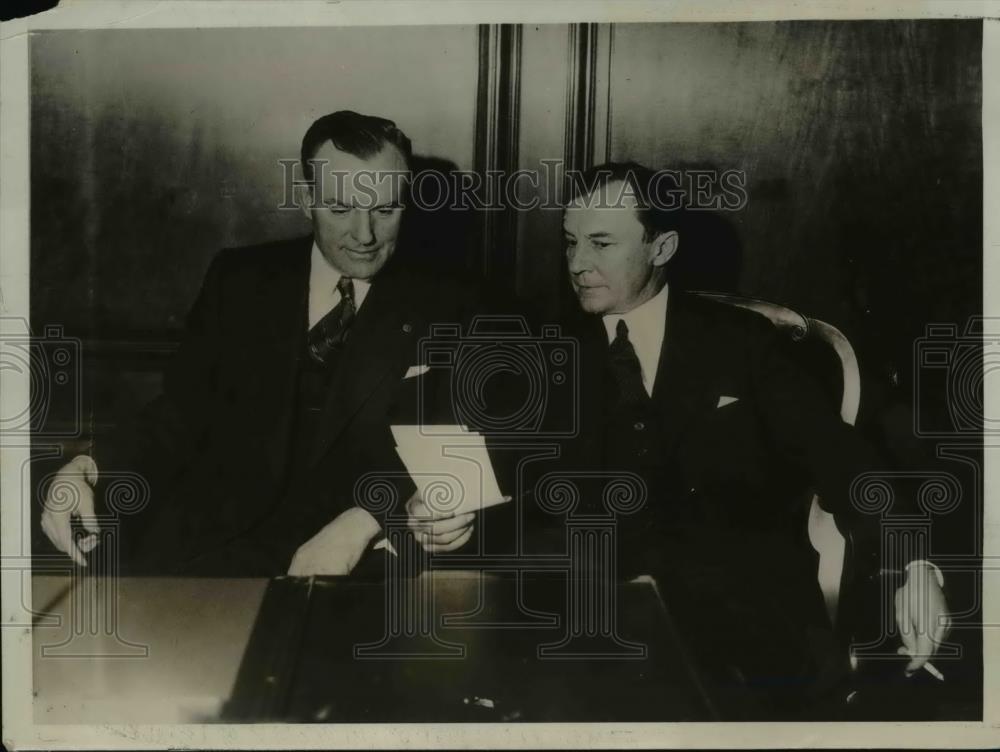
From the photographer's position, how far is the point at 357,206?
8.08ft

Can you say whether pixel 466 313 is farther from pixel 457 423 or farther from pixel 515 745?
pixel 515 745

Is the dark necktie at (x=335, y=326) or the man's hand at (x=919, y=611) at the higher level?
the dark necktie at (x=335, y=326)

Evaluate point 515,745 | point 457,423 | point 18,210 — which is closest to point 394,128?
point 457,423

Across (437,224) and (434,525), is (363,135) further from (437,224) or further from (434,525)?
(434,525)

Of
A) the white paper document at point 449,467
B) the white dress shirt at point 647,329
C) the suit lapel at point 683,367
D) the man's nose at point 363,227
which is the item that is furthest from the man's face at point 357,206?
the suit lapel at point 683,367

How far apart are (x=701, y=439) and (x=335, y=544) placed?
95cm

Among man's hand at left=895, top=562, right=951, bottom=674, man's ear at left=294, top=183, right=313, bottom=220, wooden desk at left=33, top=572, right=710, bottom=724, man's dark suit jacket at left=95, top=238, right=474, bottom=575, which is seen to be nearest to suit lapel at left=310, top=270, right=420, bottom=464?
man's dark suit jacket at left=95, top=238, right=474, bottom=575

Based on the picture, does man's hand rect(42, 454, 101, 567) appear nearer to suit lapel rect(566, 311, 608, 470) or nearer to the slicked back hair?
the slicked back hair

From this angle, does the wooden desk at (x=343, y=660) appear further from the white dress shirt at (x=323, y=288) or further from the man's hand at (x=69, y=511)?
the white dress shirt at (x=323, y=288)

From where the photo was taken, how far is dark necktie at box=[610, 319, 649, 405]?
247 cm

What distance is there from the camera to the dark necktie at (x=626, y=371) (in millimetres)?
2475

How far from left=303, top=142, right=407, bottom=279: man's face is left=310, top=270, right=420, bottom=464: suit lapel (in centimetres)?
7

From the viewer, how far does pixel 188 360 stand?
2.48m

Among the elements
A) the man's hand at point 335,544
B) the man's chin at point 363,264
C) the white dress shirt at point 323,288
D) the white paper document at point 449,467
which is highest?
the man's chin at point 363,264
